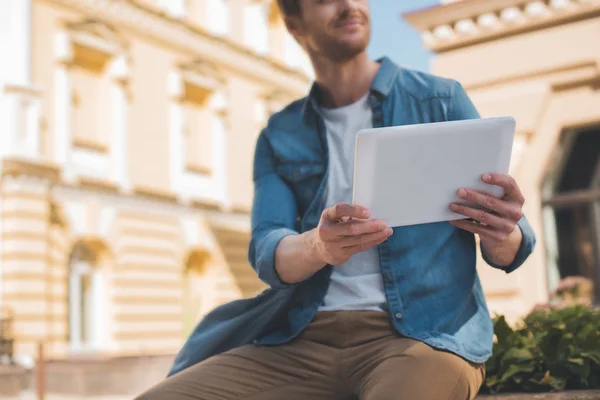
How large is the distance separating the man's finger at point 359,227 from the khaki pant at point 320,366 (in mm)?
302

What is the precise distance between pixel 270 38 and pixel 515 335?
1461 cm

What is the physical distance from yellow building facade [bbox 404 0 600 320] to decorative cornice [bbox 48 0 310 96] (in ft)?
24.8

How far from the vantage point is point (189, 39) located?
551 inches

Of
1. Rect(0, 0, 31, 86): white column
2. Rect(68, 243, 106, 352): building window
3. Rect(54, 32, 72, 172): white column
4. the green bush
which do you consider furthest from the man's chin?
Rect(68, 243, 106, 352): building window

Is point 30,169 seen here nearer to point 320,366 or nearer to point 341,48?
point 341,48

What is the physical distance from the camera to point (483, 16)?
5.81 m

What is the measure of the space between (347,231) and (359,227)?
0.03 meters

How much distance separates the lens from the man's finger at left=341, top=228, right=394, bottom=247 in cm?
155

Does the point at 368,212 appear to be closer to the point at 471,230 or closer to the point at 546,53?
the point at 471,230

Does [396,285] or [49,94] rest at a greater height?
[49,94]

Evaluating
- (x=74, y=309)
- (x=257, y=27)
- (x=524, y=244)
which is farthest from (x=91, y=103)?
(x=524, y=244)

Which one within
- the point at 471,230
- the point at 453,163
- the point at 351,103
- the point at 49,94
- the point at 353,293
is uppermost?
the point at 49,94

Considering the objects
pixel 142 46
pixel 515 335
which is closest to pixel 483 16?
pixel 515 335

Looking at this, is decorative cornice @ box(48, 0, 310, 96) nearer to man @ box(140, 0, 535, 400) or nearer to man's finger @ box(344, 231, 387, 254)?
man @ box(140, 0, 535, 400)
